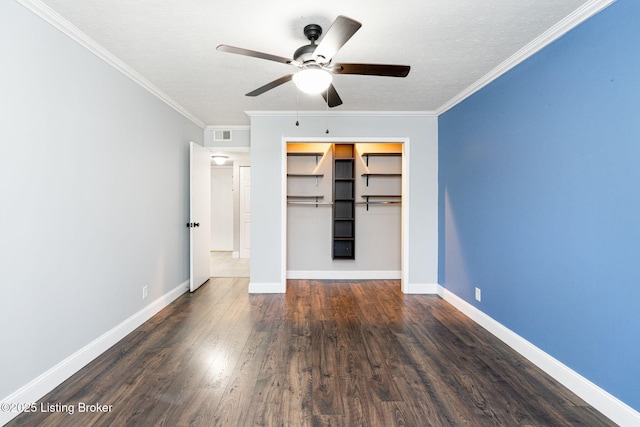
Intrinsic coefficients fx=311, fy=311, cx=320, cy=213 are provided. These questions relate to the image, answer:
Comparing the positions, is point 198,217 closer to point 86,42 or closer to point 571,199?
point 86,42

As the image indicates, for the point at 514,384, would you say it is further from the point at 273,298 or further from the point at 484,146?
the point at 273,298

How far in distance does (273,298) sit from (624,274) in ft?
11.3

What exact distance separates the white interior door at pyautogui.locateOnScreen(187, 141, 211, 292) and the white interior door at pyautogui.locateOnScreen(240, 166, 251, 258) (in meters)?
2.38

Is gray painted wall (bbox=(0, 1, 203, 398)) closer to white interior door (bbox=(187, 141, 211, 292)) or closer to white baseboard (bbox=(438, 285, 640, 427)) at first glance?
white interior door (bbox=(187, 141, 211, 292))

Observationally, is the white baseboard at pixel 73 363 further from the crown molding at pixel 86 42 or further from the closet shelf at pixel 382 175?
the closet shelf at pixel 382 175

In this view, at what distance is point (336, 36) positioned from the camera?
1.76 m

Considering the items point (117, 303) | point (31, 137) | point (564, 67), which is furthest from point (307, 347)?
point (564, 67)

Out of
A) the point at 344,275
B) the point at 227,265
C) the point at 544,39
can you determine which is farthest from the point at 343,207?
the point at 544,39

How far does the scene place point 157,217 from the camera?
11.7 feet

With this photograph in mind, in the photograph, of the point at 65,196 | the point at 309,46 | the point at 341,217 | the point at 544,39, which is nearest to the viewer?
the point at 309,46

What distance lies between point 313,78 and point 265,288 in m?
3.12

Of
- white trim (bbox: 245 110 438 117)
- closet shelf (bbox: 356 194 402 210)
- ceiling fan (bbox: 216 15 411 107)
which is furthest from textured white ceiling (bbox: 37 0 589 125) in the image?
closet shelf (bbox: 356 194 402 210)

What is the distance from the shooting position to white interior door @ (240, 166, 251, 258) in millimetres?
7449

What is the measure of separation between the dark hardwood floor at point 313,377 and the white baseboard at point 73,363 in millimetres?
54
